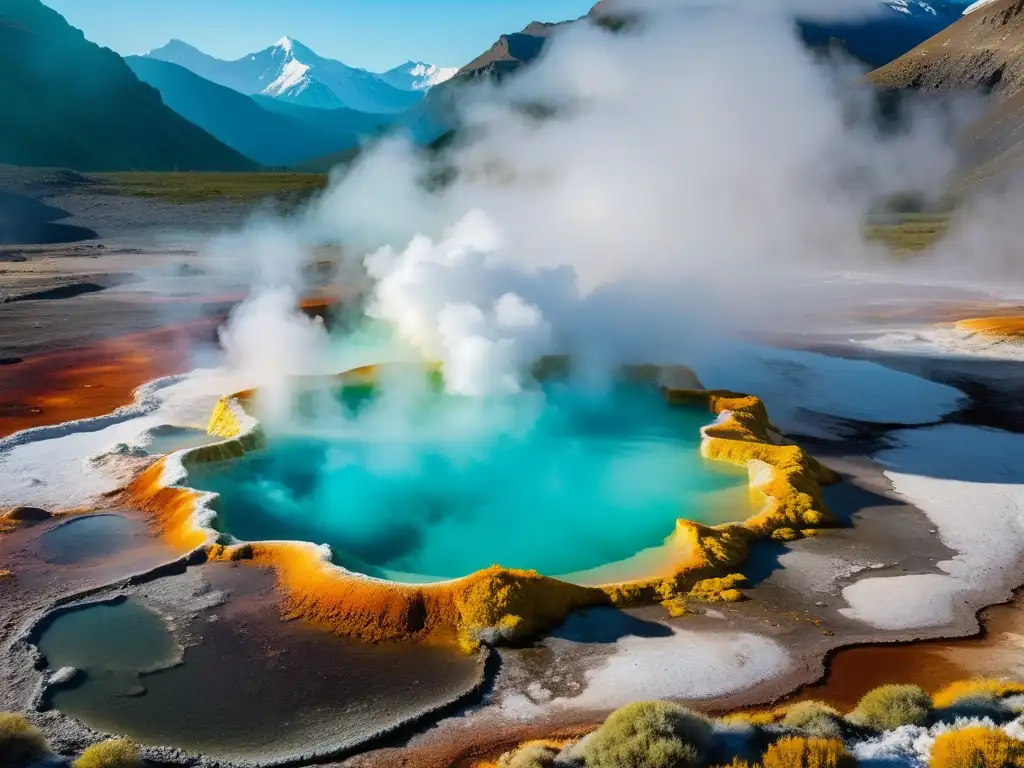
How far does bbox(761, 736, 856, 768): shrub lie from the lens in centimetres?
499

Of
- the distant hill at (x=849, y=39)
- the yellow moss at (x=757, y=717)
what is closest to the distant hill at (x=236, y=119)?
the distant hill at (x=849, y=39)

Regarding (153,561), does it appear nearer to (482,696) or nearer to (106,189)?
(482,696)

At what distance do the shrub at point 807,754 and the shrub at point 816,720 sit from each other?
0.20 m

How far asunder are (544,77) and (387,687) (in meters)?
21.4

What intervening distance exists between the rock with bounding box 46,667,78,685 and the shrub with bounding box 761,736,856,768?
515cm

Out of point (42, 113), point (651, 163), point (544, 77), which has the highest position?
point (42, 113)

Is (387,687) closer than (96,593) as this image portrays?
Yes

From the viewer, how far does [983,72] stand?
69750 millimetres

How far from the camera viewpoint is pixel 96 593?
7.89 meters

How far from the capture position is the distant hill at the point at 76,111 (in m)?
70.4

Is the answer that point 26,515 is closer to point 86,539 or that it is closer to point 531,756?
point 86,539

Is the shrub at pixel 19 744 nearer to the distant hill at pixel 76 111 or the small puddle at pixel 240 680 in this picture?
the small puddle at pixel 240 680

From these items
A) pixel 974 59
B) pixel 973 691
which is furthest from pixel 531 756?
pixel 974 59

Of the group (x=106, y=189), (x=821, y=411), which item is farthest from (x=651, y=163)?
(x=106, y=189)
